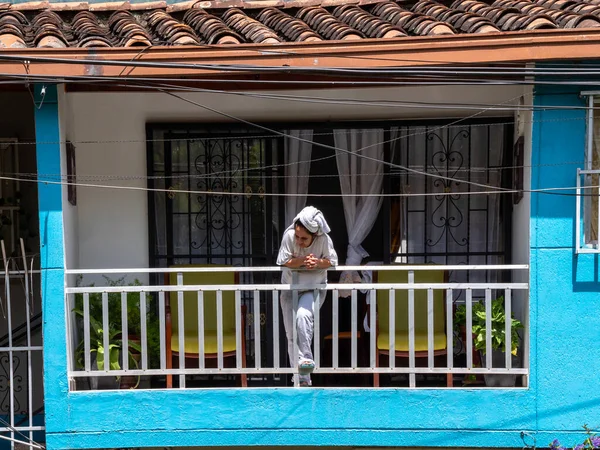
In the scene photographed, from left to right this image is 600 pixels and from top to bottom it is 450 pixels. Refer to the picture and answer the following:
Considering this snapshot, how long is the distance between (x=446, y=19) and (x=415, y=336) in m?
2.54

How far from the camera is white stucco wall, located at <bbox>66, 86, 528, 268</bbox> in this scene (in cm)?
751

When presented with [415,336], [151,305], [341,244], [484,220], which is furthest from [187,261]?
[484,220]

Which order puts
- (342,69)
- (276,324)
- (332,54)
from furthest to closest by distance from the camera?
1. (276,324)
2. (332,54)
3. (342,69)

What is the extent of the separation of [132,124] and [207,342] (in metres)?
2.14

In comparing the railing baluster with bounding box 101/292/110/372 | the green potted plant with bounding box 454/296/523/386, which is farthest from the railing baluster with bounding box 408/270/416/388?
the railing baluster with bounding box 101/292/110/372

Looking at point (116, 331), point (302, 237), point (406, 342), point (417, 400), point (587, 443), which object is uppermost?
point (302, 237)

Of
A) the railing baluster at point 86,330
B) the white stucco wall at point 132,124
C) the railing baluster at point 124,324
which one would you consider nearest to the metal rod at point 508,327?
the white stucco wall at point 132,124

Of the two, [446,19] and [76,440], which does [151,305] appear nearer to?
[76,440]

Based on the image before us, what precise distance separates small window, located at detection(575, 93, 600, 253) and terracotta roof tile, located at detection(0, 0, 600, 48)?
0.81 m

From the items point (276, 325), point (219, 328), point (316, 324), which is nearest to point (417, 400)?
point (316, 324)

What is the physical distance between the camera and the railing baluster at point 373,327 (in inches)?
260

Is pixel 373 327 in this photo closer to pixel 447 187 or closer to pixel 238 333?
pixel 238 333

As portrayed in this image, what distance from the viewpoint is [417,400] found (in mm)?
6613

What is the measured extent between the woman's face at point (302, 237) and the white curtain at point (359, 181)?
1.34 m
